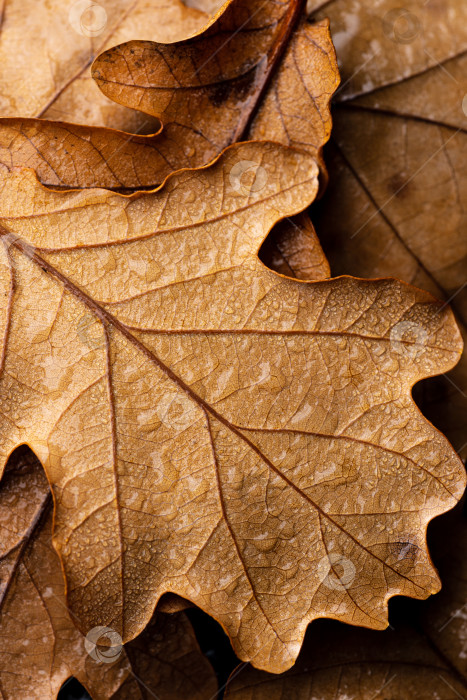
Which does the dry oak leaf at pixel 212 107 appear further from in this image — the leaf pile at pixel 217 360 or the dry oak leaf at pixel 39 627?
the dry oak leaf at pixel 39 627

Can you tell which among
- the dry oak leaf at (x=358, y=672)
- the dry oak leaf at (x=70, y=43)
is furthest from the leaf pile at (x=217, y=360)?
the dry oak leaf at (x=358, y=672)

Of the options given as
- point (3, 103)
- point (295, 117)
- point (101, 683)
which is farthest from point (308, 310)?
point (101, 683)

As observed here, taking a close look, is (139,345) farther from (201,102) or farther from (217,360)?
(201,102)

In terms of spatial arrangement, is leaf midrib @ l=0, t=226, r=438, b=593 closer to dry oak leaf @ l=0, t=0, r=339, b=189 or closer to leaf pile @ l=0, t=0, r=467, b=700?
leaf pile @ l=0, t=0, r=467, b=700

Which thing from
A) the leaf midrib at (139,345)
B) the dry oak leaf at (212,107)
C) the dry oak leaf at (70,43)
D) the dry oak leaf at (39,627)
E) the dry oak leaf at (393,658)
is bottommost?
the dry oak leaf at (393,658)

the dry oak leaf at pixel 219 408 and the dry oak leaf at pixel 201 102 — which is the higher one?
the dry oak leaf at pixel 201 102

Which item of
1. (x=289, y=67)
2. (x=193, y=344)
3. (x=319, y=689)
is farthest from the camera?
(x=319, y=689)

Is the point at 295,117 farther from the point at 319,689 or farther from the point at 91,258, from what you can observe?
the point at 319,689
